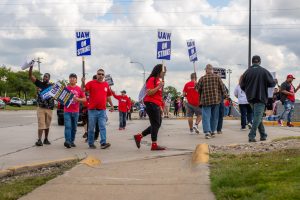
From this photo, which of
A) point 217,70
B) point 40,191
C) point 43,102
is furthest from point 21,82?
point 40,191

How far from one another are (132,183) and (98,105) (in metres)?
4.99

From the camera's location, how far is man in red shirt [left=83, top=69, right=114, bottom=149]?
1149 centimetres

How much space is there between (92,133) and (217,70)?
1436cm

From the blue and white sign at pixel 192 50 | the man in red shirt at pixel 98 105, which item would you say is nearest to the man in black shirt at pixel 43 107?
the man in red shirt at pixel 98 105

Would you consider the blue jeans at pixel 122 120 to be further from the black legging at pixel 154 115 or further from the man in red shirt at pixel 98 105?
the black legging at pixel 154 115

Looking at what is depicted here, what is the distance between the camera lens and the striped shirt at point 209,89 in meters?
13.1

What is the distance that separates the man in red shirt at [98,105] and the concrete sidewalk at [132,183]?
311 centimetres

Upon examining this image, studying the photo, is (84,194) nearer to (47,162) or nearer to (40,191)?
(40,191)

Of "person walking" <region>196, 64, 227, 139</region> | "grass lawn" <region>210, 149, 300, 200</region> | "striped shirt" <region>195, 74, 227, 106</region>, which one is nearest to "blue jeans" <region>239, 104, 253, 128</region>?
"person walking" <region>196, 64, 227, 139</region>

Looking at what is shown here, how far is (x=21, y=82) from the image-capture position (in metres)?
108

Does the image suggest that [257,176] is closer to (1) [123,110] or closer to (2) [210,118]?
(2) [210,118]

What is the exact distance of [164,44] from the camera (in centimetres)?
1516

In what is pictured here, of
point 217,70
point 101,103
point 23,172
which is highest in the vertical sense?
point 217,70

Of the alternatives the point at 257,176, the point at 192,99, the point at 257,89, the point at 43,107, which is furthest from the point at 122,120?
the point at 257,176
